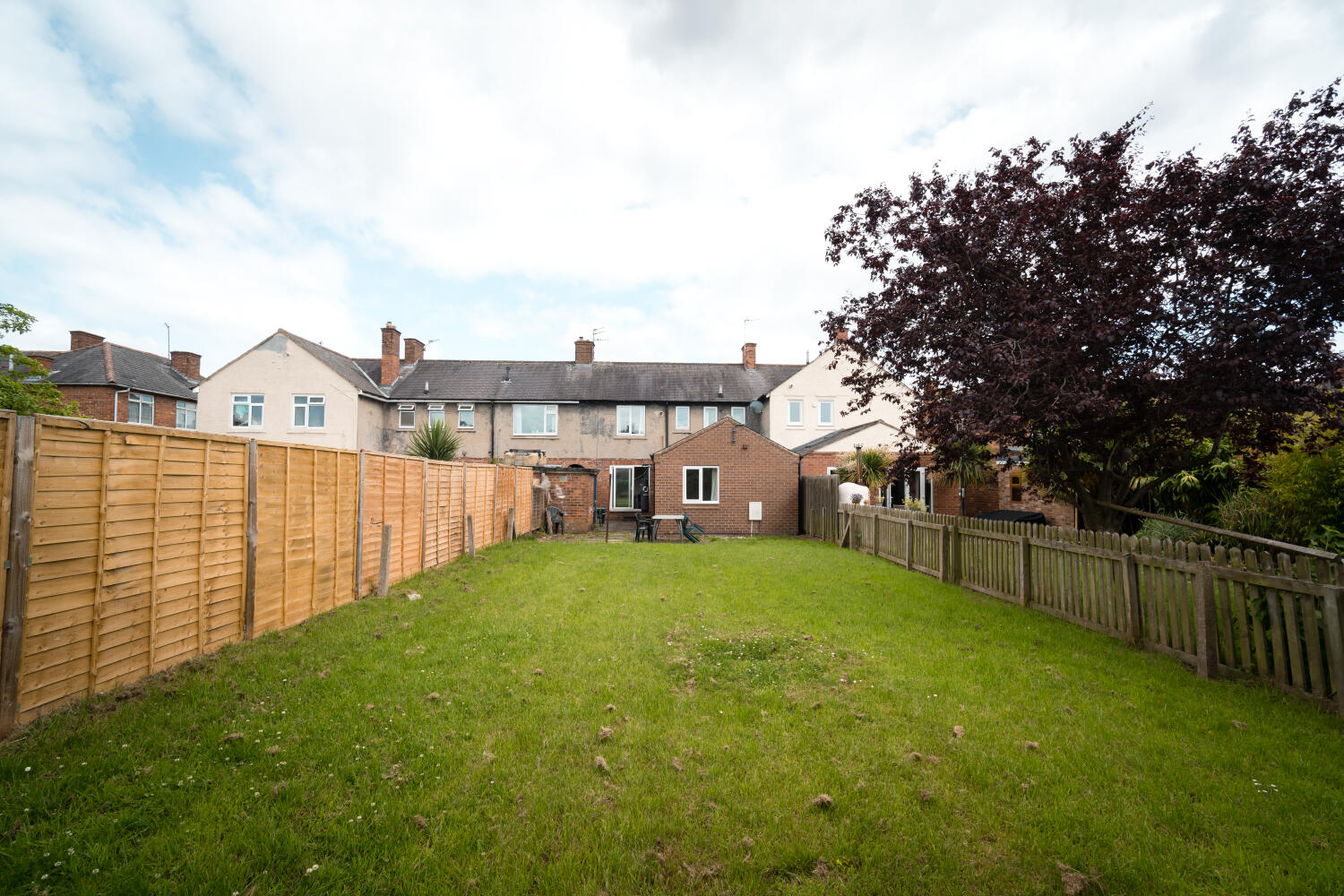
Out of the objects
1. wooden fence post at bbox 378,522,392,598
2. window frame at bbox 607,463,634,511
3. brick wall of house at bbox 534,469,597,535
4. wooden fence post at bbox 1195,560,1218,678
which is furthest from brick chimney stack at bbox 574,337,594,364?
wooden fence post at bbox 1195,560,1218,678

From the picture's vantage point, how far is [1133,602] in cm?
627

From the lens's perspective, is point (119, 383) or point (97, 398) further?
point (119, 383)

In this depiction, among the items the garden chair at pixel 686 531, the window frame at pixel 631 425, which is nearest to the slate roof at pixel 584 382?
the window frame at pixel 631 425

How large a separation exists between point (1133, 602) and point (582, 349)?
1088 inches

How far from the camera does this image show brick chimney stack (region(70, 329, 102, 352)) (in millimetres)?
28938

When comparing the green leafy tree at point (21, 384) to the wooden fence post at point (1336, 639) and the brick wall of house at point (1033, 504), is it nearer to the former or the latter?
the wooden fence post at point (1336, 639)

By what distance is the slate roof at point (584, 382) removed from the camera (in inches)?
1125

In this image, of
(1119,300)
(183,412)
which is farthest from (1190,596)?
(183,412)

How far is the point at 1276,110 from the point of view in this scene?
627cm

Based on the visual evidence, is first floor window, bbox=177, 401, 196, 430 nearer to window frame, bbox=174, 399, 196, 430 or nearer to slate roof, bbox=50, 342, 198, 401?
window frame, bbox=174, 399, 196, 430

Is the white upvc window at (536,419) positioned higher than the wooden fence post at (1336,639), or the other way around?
the white upvc window at (536,419)

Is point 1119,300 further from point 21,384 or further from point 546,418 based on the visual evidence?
point 546,418

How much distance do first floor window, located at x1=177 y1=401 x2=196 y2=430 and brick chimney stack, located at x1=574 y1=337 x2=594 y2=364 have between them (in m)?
19.5

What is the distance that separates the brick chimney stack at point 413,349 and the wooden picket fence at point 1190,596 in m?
29.1
